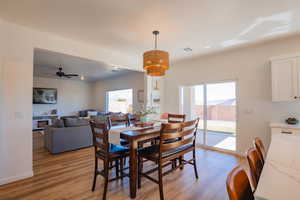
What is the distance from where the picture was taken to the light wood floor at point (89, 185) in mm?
2078

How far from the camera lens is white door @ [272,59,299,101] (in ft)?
9.31

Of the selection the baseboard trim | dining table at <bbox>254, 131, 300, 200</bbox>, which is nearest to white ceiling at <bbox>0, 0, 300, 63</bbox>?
dining table at <bbox>254, 131, 300, 200</bbox>

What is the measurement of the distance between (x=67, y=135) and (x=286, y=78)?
5.19 m

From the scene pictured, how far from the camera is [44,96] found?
24.4 feet

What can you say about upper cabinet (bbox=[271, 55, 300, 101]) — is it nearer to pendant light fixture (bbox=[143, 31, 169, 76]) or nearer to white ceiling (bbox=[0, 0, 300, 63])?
white ceiling (bbox=[0, 0, 300, 63])

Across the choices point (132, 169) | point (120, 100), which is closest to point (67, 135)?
point (132, 169)

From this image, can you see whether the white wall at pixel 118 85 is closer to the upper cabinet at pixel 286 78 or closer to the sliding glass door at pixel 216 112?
the sliding glass door at pixel 216 112

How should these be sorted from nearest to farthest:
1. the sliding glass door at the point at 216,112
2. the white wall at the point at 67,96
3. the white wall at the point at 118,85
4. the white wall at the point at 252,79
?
the white wall at the point at 252,79 < the sliding glass door at the point at 216,112 < the white wall at the point at 118,85 < the white wall at the point at 67,96

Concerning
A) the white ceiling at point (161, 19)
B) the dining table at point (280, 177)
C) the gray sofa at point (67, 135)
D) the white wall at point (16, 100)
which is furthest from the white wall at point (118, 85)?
the dining table at point (280, 177)

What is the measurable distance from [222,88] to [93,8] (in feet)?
11.9

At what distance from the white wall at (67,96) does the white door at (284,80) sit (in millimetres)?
8843

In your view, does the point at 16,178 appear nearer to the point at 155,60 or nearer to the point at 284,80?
the point at 155,60

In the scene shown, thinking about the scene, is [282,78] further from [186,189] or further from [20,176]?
[20,176]

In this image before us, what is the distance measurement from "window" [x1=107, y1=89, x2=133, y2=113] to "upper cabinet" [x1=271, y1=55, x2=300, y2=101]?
17.1 feet
